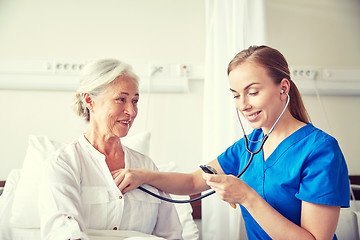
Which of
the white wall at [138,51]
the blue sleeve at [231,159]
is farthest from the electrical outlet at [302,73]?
the blue sleeve at [231,159]

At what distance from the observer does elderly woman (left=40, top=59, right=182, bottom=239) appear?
102 centimetres

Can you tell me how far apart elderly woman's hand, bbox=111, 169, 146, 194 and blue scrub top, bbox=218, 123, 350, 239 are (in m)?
0.43

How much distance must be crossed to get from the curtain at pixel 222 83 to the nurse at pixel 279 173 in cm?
46

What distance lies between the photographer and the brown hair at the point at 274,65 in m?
1.13

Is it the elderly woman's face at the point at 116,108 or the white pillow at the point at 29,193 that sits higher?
the elderly woman's face at the point at 116,108

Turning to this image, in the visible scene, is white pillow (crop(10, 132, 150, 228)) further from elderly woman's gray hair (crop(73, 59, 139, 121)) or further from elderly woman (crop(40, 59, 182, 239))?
elderly woman's gray hair (crop(73, 59, 139, 121))

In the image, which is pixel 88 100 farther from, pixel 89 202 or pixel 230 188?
pixel 230 188

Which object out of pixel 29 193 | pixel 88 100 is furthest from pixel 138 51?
pixel 29 193

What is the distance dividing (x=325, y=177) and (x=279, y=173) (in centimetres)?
17

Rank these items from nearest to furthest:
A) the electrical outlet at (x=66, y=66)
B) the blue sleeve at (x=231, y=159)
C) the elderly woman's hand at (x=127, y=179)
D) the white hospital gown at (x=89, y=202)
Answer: the white hospital gown at (x=89, y=202) < the elderly woman's hand at (x=127, y=179) < the blue sleeve at (x=231, y=159) < the electrical outlet at (x=66, y=66)

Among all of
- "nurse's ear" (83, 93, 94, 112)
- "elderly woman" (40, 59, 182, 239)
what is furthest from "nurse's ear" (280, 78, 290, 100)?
"nurse's ear" (83, 93, 94, 112)

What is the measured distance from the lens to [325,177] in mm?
1015

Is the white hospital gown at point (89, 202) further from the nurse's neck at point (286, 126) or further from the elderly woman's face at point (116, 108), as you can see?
the nurse's neck at point (286, 126)

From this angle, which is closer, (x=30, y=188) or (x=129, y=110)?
(x=129, y=110)
